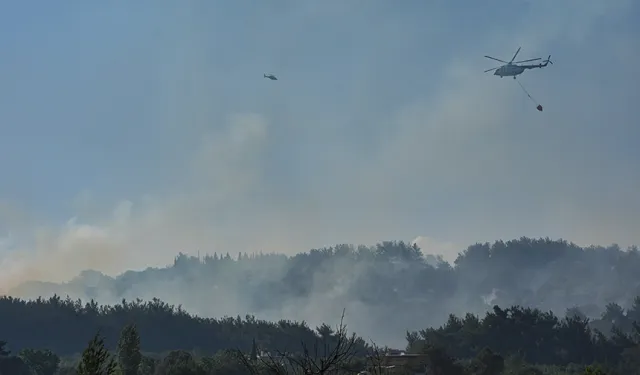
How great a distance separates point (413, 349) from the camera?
7269 centimetres

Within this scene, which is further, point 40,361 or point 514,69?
point 40,361

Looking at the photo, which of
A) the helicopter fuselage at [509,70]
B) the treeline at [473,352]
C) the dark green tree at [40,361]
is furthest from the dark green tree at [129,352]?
the helicopter fuselage at [509,70]

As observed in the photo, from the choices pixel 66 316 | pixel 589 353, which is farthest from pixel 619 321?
pixel 66 316

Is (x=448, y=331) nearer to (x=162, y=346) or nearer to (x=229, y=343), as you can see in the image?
(x=229, y=343)

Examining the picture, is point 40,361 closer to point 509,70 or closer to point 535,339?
point 509,70

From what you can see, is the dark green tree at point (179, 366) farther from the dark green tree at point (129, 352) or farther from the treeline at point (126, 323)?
the treeline at point (126, 323)

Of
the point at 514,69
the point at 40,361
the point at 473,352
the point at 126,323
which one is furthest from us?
the point at 126,323

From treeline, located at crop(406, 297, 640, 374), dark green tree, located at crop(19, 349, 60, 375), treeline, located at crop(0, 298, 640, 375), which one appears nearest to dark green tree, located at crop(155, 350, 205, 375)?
treeline, located at crop(0, 298, 640, 375)

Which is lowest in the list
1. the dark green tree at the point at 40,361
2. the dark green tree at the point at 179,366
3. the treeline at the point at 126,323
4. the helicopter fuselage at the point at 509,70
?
the dark green tree at the point at 179,366

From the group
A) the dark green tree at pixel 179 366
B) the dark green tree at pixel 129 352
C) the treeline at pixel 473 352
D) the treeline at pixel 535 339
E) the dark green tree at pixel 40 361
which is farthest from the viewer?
the treeline at pixel 535 339

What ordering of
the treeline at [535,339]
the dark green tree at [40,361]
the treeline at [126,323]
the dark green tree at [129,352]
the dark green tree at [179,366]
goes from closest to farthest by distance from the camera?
the dark green tree at [129,352] → the dark green tree at [179,366] → the dark green tree at [40,361] → the treeline at [535,339] → the treeline at [126,323]

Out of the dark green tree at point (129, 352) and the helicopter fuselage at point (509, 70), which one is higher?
the helicopter fuselage at point (509, 70)

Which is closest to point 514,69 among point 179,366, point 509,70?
point 509,70

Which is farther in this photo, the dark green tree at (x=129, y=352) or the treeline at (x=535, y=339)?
the treeline at (x=535, y=339)
